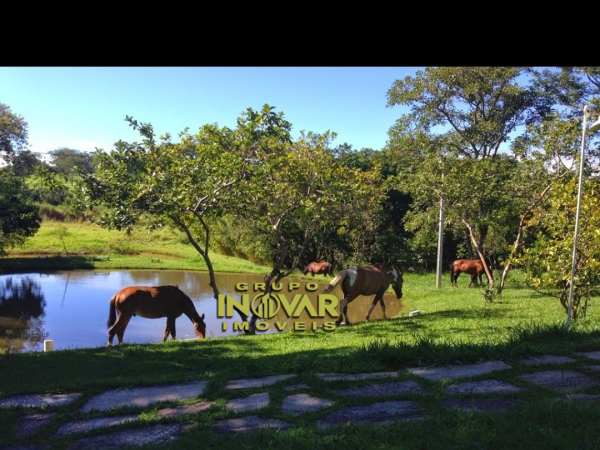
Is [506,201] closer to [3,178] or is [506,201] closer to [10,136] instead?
[3,178]

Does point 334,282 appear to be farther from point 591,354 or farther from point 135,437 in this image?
point 135,437

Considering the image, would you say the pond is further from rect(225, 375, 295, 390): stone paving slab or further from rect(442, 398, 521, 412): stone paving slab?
rect(442, 398, 521, 412): stone paving slab

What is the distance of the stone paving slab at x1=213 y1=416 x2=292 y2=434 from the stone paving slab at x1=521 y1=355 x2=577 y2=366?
9.61 ft

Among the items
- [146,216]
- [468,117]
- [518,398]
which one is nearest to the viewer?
[518,398]

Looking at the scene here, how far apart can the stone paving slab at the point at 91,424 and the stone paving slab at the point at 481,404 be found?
8.87 ft

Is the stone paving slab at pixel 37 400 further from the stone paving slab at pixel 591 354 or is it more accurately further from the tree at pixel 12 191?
the tree at pixel 12 191

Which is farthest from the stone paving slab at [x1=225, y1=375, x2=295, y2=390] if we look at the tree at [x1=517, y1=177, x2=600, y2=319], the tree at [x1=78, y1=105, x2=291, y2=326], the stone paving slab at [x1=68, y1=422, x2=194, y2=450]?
the tree at [x1=517, y1=177, x2=600, y2=319]

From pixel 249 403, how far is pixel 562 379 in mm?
3048

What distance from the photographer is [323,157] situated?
10.9 m

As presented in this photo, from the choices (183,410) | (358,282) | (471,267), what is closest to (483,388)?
(183,410)

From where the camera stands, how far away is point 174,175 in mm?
9281

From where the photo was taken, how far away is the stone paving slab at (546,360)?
493cm

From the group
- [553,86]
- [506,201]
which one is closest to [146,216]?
[506,201]
